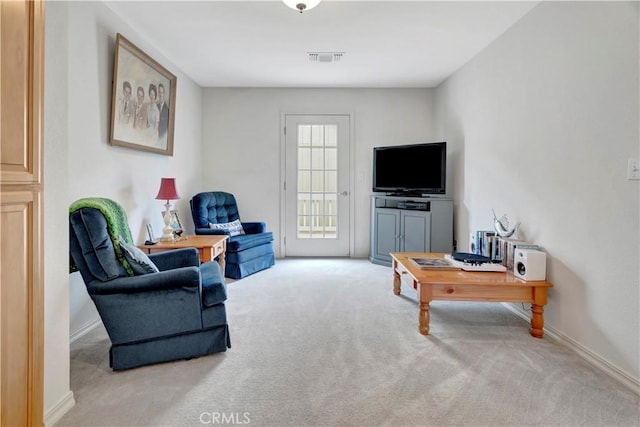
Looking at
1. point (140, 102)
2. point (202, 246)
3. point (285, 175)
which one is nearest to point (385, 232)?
point (285, 175)

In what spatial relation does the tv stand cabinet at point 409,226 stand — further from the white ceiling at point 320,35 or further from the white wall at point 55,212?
the white wall at point 55,212

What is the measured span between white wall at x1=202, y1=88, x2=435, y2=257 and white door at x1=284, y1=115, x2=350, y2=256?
0.14 m

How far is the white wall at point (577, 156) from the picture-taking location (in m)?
1.90

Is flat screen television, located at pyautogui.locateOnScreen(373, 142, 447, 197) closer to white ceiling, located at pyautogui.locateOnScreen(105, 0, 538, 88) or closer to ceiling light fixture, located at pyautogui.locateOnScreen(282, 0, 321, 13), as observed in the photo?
white ceiling, located at pyautogui.locateOnScreen(105, 0, 538, 88)

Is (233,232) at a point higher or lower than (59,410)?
higher

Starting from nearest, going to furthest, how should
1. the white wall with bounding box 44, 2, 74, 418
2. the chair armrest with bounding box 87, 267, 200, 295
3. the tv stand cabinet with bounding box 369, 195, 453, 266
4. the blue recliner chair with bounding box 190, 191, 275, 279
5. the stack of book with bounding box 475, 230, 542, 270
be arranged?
the white wall with bounding box 44, 2, 74, 418 < the chair armrest with bounding box 87, 267, 200, 295 < the stack of book with bounding box 475, 230, 542, 270 < the blue recliner chair with bounding box 190, 191, 275, 279 < the tv stand cabinet with bounding box 369, 195, 453, 266

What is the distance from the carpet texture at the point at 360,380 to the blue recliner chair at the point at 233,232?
1.15m

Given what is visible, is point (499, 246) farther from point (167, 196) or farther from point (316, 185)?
point (167, 196)

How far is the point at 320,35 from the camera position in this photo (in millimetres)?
3180

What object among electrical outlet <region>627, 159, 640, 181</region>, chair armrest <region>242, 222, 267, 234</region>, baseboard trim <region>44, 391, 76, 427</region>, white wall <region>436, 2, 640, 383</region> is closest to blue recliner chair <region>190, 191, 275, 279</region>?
chair armrest <region>242, 222, 267, 234</region>

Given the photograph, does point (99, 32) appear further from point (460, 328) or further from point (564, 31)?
point (460, 328)

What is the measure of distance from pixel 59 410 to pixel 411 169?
401 centimetres

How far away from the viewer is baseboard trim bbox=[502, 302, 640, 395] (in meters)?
1.84

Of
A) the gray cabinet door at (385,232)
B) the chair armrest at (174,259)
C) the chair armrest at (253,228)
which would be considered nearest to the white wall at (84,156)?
the chair armrest at (174,259)
